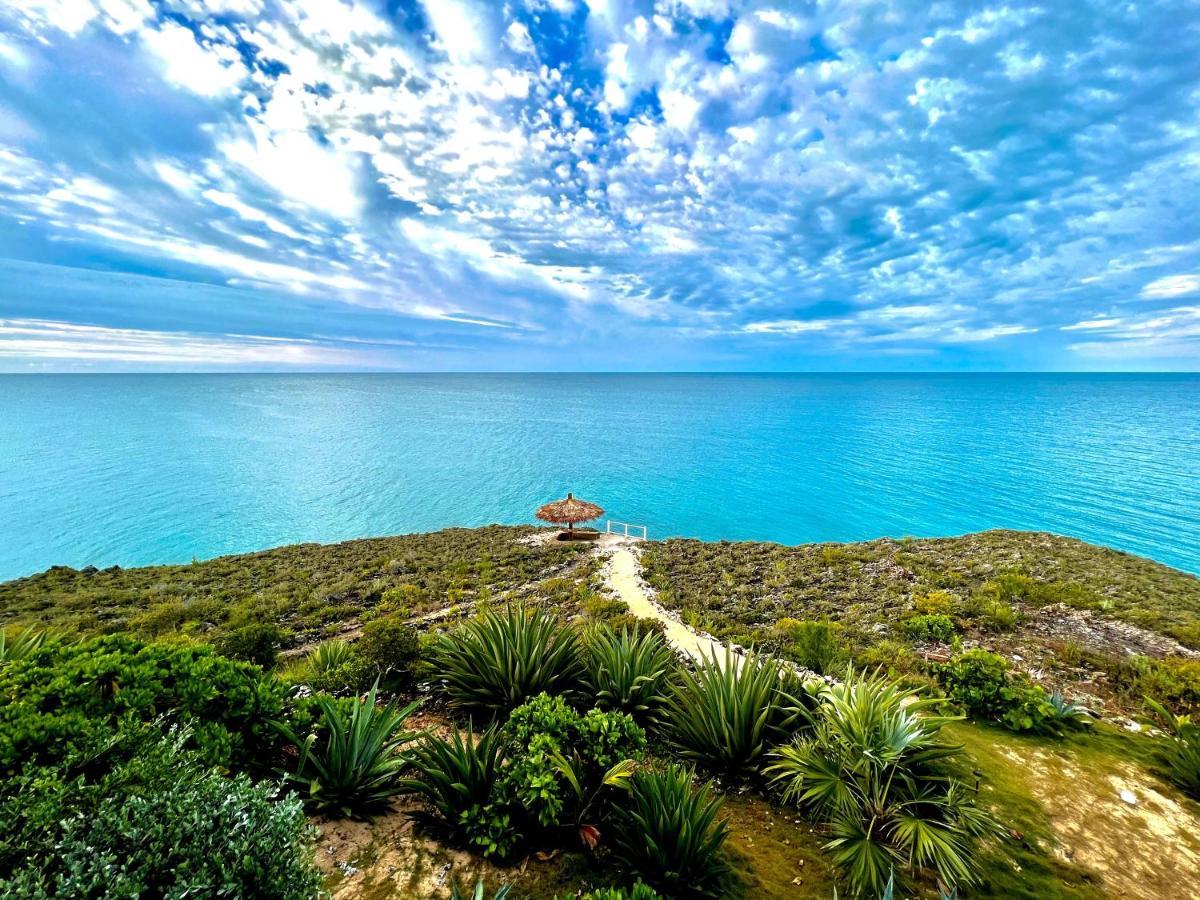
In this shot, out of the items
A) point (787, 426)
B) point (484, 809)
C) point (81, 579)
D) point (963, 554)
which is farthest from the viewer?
point (787, 426)

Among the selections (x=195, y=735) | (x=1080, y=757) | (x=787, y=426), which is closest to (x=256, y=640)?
(x=195, y=735)

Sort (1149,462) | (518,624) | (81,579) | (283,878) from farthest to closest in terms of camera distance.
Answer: (1149,462) < (81,579) < (518,624) < (283,878)

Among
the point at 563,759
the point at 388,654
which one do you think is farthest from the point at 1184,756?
the point at 388,654

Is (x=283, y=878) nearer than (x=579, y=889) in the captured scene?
Yes

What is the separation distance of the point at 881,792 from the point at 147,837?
518 cm

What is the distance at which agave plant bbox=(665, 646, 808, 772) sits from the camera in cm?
483

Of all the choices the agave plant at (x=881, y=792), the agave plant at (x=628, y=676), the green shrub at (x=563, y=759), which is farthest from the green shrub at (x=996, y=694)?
the green shrub at (x=563, y=759)

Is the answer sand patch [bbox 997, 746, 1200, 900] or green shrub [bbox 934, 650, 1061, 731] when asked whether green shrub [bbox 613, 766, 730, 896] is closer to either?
sand patch [bbox 997, 746, 1200, 900]

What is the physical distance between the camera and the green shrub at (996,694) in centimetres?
585

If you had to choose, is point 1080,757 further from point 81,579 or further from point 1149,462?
point 1149,462

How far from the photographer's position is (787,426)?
8394 cm

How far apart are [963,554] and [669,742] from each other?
62.4 ft

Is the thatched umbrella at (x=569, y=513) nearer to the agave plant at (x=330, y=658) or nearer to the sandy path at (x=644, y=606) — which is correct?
the sandy path at (x=644, y=606)

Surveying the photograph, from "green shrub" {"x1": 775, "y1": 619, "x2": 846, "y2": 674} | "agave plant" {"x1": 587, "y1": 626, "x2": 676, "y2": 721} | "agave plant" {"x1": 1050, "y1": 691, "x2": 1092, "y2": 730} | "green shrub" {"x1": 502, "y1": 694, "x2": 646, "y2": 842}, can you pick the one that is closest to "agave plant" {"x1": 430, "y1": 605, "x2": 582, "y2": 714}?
"agave plant" {"x1": 587, "y1": 626, "x2": 676, "y2": 721}
